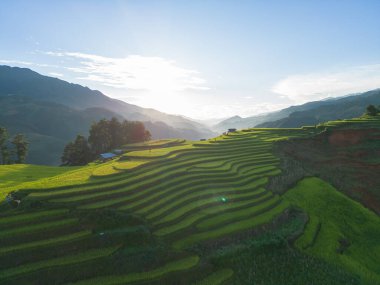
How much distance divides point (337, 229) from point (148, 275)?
16599mm

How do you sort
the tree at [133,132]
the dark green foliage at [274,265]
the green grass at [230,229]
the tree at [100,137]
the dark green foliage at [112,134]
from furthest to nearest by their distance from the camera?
the tree at [133,132]
the dark green foliage at [112,134]
the tree at [100,137]
the green grass at [230,229]
the dark green foliage at [274,265]

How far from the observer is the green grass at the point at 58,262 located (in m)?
15.2

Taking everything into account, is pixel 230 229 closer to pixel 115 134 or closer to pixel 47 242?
pixel 47 242

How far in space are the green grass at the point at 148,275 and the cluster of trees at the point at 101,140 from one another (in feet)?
167

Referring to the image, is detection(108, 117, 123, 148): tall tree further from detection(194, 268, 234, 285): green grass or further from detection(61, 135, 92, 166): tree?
detection(194, 268, 234, 285): green grass

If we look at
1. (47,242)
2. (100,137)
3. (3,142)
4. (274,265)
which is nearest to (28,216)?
(47,242)

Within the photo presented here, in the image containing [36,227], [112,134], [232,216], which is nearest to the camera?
[36,227]

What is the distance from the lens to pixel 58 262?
1616 cm

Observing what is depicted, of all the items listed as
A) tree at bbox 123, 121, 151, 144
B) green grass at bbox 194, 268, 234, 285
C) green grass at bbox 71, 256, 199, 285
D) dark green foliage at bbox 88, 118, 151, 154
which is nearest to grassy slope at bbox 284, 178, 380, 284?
green grass at bbox 194, 268, 234, 285

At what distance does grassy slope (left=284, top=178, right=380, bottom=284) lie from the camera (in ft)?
68.0

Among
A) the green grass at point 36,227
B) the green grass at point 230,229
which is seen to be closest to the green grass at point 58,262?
the green grass at point 36,227

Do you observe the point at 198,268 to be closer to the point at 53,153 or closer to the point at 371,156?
the point at 371,156

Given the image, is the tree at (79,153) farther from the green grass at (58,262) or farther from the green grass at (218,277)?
the green grass at (218,277)

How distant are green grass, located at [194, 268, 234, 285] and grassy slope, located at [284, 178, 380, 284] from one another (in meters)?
6.44
